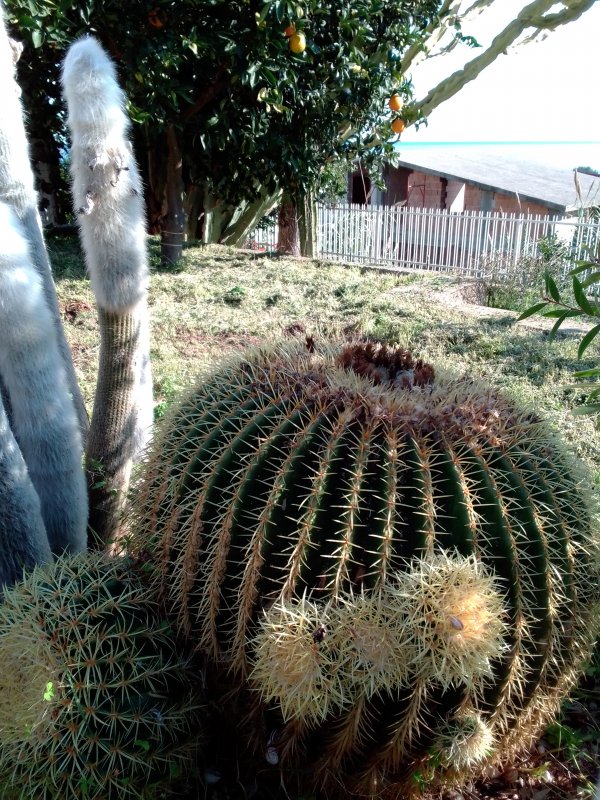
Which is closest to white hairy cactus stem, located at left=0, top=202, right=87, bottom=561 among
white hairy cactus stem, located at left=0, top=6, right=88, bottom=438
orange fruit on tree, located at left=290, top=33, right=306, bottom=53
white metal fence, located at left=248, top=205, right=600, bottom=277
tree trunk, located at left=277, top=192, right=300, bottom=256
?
white hairy cactus stem, located at left=0, top=6, right=88, bottom=438

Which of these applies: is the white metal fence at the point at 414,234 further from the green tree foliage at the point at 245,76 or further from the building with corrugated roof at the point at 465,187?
the building with corrugated roof at the point at 465,187

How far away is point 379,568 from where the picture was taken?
5.99ft

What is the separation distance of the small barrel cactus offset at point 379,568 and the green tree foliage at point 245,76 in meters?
5.41

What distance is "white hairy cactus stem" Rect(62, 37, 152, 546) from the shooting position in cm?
259

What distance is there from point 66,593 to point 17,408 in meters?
0.78

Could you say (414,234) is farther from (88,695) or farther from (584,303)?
(88,695)

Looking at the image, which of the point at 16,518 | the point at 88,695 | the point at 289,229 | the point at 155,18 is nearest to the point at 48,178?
the point at 155,18


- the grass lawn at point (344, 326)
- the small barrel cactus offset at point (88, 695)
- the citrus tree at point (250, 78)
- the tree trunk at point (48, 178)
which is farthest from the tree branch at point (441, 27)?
the small barrel cactus offset at point (88, 695)

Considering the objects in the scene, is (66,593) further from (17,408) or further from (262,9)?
(262,9)

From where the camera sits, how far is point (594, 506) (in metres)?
2.26

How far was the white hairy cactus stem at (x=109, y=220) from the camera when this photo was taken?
102 inches

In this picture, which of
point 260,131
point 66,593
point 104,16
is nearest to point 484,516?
point 66,593

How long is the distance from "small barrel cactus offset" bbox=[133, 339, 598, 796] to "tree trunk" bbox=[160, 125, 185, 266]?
804 centimetres

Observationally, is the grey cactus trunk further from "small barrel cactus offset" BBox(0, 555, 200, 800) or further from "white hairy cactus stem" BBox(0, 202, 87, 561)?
"small barrel cactus offset" BBox(0, 555, 200, 800)
